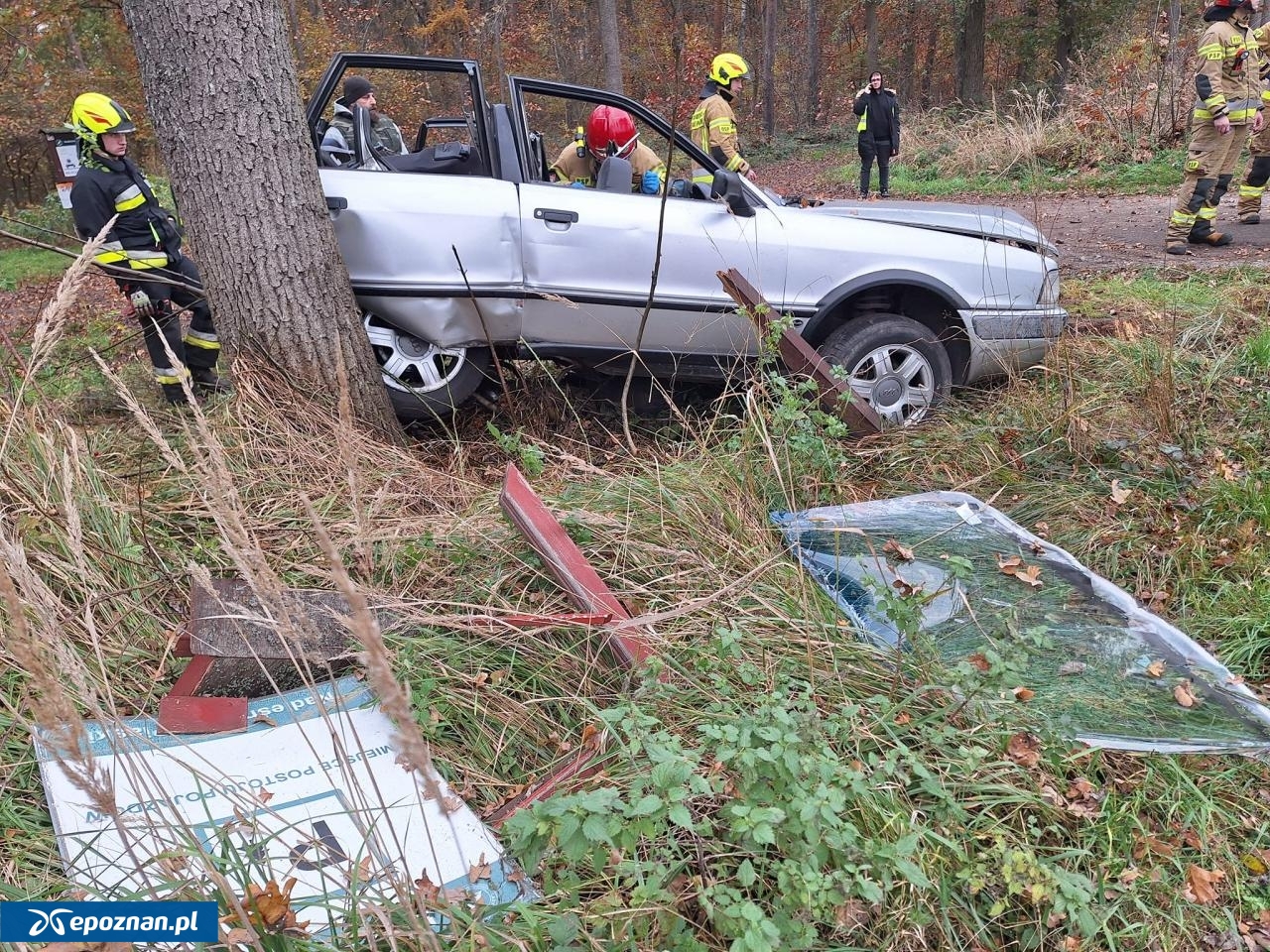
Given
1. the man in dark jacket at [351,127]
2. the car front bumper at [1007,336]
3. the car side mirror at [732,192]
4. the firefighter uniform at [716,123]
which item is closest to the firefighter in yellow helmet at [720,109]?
the firefighter uniform at [716,123]

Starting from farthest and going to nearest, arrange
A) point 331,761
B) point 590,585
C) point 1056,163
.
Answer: point 1056,163
point 590,585
point 331,761

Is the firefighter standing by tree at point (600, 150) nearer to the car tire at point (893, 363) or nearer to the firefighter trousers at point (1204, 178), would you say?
the car tire at point (893, 363)

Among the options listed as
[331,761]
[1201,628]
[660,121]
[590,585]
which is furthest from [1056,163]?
[331,761]

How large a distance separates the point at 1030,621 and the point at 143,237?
4.97 meters

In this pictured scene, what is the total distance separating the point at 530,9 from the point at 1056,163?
17.6 meters

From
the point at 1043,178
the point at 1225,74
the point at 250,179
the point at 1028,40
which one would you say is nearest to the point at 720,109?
the point at 1225,74

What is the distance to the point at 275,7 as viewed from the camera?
334 cm

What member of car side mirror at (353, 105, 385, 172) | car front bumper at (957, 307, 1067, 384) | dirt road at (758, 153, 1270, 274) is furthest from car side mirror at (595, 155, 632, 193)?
dirt road at (758, 153, 1270, 274)

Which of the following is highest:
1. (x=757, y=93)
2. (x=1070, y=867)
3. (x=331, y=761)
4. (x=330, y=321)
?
(x=757, y=93)

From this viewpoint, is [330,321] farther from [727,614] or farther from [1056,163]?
[1056,163]

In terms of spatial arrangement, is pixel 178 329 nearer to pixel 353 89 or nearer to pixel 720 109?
pixel 353 89

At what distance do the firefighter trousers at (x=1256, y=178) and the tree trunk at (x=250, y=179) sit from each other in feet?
26.4

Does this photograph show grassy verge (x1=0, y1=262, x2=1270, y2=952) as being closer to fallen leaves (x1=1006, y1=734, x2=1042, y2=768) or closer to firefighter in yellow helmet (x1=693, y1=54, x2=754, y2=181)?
fallen leaves (x1=1006, y1=734, x2=1042, y2=768)

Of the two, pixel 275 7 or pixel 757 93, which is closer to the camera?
pixel 275 7
